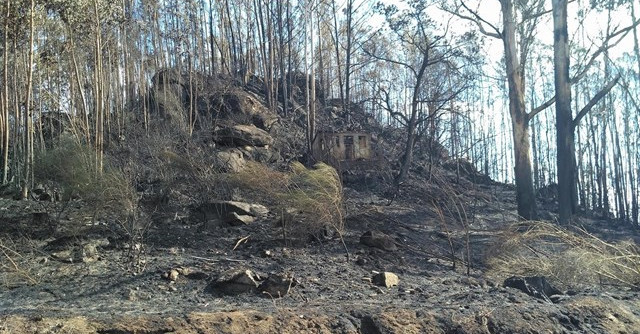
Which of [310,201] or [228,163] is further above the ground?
[228,163]

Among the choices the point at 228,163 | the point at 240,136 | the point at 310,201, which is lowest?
the point at 310,201

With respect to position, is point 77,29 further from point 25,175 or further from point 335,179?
point 335,179

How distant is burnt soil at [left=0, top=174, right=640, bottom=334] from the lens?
654 cm

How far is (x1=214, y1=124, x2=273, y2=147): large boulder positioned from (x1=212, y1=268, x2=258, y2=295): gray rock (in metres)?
10.9

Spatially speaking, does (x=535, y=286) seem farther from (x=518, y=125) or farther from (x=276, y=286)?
(x=518, y=125)

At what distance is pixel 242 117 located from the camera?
22797mm

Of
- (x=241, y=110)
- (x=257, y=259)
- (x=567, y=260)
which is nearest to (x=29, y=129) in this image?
(x=257, y=259)

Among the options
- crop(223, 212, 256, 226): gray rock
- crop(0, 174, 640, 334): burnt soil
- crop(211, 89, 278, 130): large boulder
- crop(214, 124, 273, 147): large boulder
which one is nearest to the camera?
crop(0, 174, 640, 334): burnt soil

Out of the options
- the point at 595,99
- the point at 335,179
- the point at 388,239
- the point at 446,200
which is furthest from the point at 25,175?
the point at 595,99

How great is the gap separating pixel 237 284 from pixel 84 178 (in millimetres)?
4733

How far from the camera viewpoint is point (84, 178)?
37.1ft

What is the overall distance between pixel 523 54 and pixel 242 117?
10.6 metres

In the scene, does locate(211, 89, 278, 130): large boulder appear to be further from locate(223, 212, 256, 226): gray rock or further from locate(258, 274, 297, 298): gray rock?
locate(258, 274, 297, 298): gray rock

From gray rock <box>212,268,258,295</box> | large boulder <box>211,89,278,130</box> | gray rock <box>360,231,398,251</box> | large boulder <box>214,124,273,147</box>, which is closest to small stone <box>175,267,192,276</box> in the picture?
gray rock <box>212,268,258,295</box>
